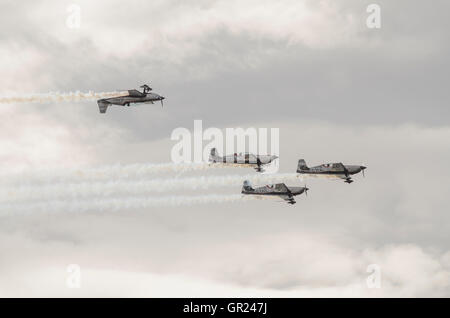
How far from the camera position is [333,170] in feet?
500

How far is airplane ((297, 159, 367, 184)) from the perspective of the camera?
15162 cm

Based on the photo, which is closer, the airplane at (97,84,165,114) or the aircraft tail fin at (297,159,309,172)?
the airplane at (97,84,165,114)

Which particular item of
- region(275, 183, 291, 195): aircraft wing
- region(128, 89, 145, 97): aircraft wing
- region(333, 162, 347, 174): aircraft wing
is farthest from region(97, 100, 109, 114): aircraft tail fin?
region(333, 162, 347, 174): aircraft wing

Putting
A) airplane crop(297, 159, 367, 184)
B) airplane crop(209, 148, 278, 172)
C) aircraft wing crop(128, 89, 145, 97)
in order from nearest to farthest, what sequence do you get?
aircraft wing crop(128, 89, 145, 97), airplane crop(209, 148, 278, 172), airplane crop(297, 159, 367, 184)

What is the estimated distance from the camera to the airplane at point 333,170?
151625 mm

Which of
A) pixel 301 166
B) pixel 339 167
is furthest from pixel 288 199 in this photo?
pixel 339 167

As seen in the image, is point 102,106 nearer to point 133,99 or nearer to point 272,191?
point 133,99

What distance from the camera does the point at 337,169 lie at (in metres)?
152

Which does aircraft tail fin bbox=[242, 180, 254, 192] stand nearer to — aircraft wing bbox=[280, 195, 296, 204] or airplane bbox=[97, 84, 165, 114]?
aircraft wing bbox=[280, 195, 296, 204]
